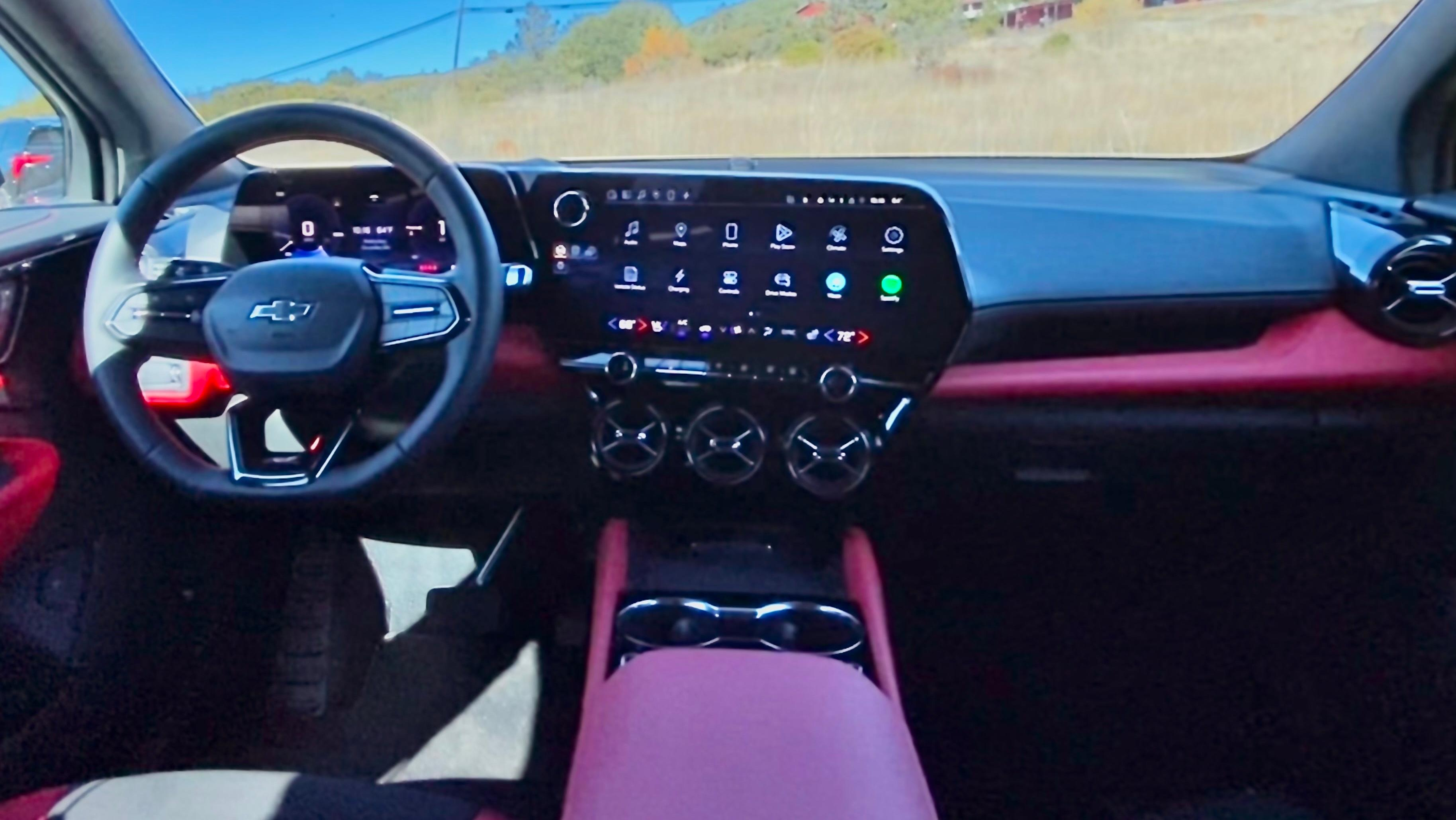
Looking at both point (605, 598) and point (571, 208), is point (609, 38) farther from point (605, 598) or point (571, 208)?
point (605, 598)

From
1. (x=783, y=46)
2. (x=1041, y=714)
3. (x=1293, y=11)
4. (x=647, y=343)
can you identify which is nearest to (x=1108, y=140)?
(x=1293, y=11)

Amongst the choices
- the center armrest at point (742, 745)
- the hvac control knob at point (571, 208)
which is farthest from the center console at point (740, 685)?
the hvac control knob at point (571, 208)

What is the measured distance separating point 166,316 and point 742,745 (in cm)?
97

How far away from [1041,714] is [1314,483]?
2.24 feet

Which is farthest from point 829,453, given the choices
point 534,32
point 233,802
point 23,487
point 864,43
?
point 23,487

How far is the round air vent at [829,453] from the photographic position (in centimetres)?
227

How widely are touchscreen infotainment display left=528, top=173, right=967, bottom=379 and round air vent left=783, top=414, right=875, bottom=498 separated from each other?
4.7 inches

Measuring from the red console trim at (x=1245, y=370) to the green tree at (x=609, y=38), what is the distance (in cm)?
75

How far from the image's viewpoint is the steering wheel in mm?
1799

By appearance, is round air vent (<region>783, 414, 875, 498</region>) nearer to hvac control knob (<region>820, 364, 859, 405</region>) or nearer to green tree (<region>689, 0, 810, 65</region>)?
hvac control knob (<region>820, 364, 859, 405</region>)

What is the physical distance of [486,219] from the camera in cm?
190

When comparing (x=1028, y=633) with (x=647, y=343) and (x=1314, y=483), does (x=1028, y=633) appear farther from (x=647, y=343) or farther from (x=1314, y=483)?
(x=647, y=343)

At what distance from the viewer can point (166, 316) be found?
1875mm

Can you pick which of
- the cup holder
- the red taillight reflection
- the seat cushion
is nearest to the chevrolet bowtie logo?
the seat cushion
